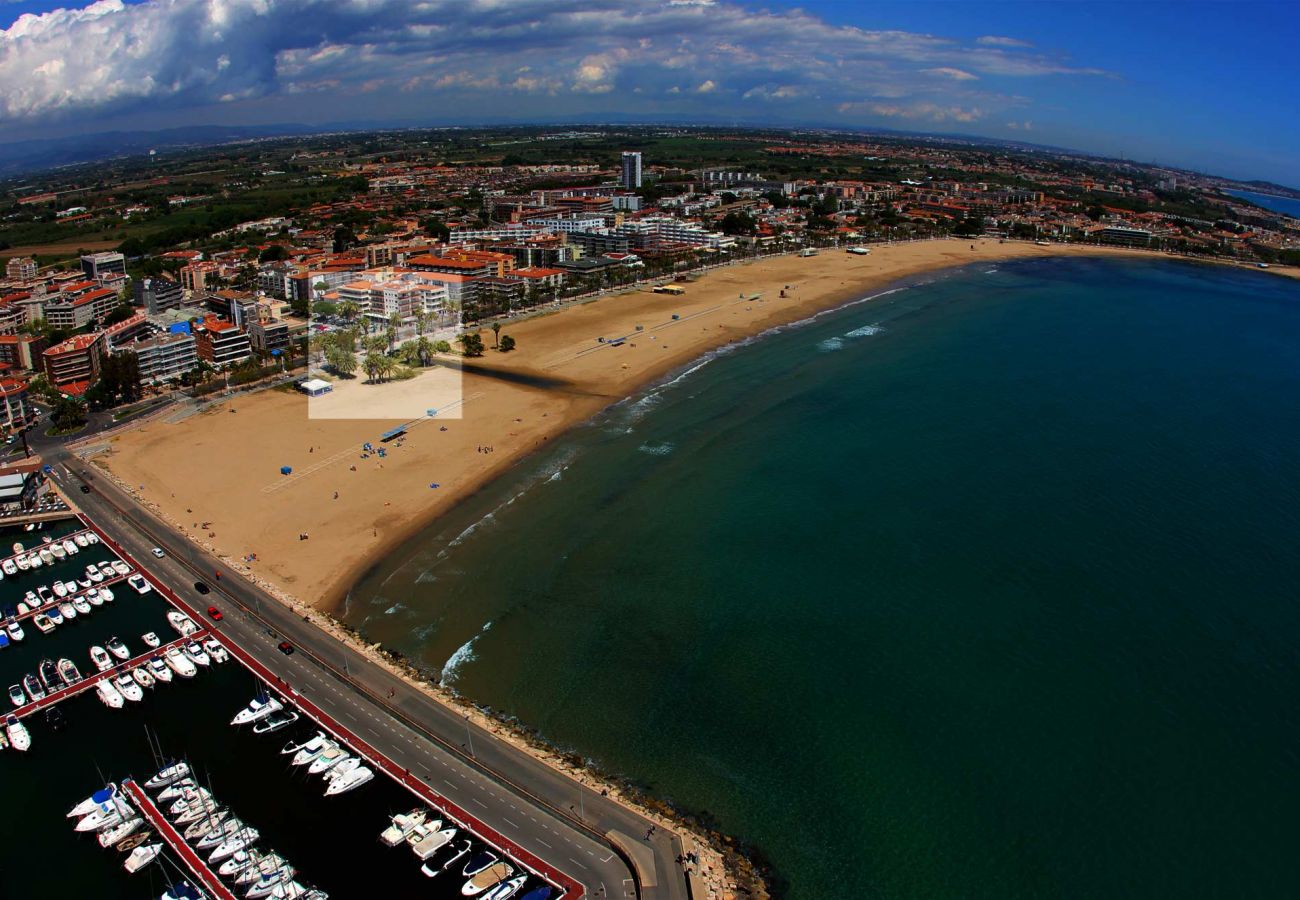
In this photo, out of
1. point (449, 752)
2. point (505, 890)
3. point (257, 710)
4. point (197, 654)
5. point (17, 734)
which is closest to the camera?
point (505, 890)

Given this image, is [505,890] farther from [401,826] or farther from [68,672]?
[68,672]

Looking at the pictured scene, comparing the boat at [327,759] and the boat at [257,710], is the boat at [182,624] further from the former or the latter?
the boat at [327,759]

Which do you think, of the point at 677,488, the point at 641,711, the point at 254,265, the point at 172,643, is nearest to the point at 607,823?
the point at 641,711

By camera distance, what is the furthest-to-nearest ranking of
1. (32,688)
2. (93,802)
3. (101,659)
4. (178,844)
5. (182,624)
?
(182,624), (101,659), (32,688), (93,802), (178,844)

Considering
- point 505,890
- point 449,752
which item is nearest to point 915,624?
point 449,752

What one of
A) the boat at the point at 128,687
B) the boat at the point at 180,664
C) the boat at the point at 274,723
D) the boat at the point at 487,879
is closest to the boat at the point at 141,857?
the boat at the point at 274,723

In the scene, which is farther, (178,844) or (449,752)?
(449,752)
